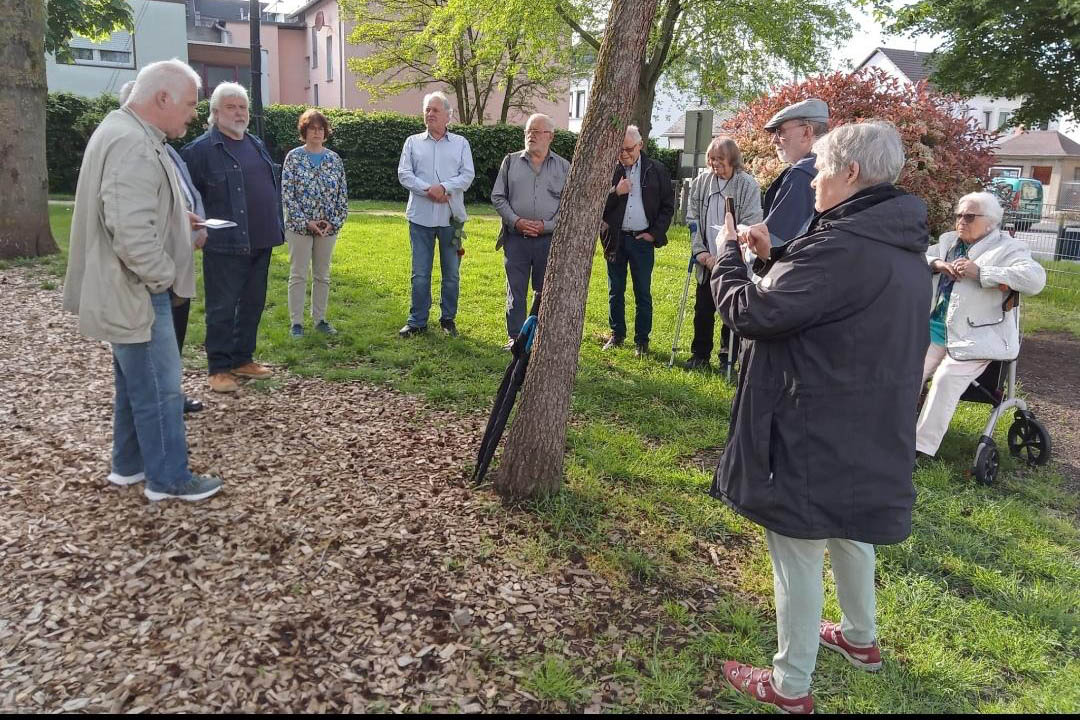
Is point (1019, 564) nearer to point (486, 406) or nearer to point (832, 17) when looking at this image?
point (486, 406)

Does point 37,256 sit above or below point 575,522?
above

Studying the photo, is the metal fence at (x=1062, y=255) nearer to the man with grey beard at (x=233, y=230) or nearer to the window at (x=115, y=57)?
the man with grey beard at (x=233, y=230)

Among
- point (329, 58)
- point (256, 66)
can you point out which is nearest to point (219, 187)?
point (256, 66)

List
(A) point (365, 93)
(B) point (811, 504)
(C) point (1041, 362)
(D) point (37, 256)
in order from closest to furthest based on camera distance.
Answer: (B) point (811, 504) < (C) point (1041, 362) < (D) point (37, 256) < (A) point (365, 93)

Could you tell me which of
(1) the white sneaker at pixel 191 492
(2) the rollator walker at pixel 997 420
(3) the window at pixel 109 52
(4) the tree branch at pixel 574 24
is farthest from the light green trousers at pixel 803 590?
(3) the window at pixel 109 52

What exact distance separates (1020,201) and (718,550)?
2877 centimetres

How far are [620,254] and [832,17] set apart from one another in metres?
19.5

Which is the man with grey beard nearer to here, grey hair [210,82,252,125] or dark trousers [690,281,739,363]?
grey hair [210,82,252,125]

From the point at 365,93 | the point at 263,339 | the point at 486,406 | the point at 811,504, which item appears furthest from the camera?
the point at 365,93

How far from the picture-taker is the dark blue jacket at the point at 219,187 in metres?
5.73

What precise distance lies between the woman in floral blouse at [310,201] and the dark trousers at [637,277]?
2693mm

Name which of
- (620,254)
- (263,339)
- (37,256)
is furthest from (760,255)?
(37,256)

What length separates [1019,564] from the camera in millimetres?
4070

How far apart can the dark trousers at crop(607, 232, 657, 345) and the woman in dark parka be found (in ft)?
15.1
